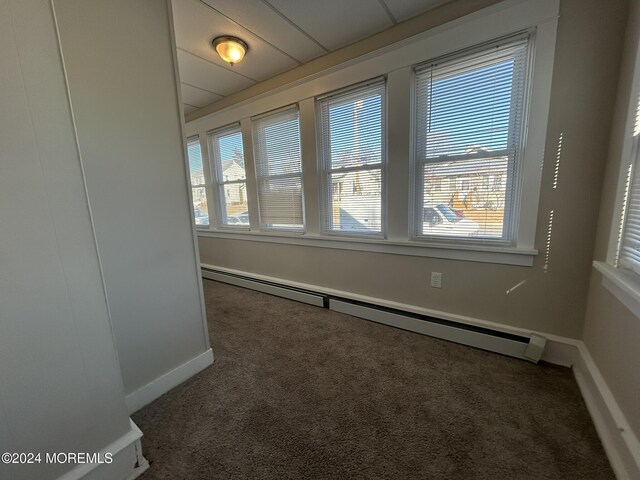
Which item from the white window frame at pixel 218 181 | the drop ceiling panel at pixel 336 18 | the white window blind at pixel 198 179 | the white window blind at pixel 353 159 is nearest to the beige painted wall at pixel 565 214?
the white window blind at pixel 353 159

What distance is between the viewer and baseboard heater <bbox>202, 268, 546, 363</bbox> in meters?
1.80

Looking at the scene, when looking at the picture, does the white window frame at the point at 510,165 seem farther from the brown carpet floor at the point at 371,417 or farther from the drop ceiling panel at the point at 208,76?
the drop ceiling panel at the point at 208,76

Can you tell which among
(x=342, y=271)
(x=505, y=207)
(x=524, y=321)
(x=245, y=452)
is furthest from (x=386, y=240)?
(x=245, y=452)

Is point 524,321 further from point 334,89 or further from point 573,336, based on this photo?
point 334,89

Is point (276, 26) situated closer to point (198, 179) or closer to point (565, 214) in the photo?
point (565, 214)

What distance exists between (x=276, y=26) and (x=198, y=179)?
2.63 m

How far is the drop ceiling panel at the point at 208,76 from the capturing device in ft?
7.94

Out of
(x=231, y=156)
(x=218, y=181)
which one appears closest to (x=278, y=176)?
(x=231, y=156)

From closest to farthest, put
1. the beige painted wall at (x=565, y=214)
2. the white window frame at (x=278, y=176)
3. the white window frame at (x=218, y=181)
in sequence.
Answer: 1. the beige painted wall at (x=565, y=214)
2. the white window frame at (x=278, y=176)
3. the white window frame at (x=218, y=181)

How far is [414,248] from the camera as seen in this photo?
2.22 meters

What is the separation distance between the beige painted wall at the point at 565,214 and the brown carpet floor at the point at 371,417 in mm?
359

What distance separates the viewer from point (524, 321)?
1853 mm

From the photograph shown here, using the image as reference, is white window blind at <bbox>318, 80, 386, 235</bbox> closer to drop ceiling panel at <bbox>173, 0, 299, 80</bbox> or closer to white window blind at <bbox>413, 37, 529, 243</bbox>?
white window blind at <bbox>413, 37, 529, 243</bbox>

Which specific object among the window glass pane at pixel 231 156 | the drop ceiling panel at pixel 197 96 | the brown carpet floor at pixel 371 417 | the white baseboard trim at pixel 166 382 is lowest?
the brown carpet floor at pixel 371 417
